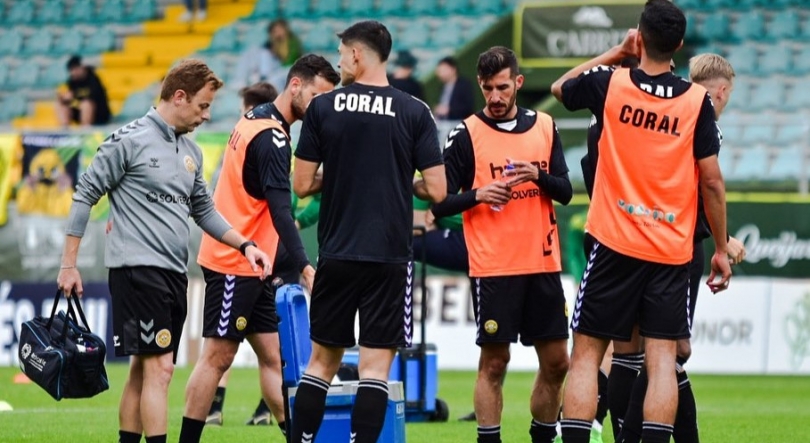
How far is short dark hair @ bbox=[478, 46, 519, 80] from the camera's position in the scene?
8.45 meters

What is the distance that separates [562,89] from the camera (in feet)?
25.2

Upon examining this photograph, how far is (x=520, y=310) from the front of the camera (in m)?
8.52

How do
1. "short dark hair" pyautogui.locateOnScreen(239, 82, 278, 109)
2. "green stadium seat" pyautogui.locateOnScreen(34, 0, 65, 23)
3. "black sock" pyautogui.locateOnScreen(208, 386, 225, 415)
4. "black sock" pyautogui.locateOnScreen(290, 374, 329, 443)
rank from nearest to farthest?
1. "black sock" pyautogui.locateOnScreen(290, 374, 329, 443)
2. "short dark hair" pyautogui.locateOnScreen(239, 82, 278, 109)
3. "black sock" pyautogui.locateOnScreen(208, 386, 225, 415)
4. "green stadium seat" pyautogui.locateOnScreen(34, 0, 65, 23)

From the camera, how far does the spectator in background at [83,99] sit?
887 inches

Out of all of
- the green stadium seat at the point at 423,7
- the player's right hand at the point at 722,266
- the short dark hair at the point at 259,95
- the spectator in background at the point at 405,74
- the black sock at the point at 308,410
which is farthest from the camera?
the green stadium seat at the point at 423,7

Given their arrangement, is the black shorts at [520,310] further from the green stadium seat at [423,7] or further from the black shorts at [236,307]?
the green stadium seat at [423,7]

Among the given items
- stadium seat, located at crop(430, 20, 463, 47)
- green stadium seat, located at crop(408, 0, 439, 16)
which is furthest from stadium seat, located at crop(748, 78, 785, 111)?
green stadium seat, located at crop(408, 0, 439, 16)

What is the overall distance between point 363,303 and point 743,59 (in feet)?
48.3

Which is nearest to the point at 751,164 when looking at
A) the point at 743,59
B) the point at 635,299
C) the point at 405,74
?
the point at 743,59

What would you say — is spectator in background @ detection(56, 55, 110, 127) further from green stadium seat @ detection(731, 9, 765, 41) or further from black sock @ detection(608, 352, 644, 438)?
black sock @ detection(608, 352, 644, 438)

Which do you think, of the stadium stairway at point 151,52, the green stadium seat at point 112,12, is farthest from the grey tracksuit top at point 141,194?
the green stadium seat at point 112,12

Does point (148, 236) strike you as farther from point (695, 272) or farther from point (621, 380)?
point (695, 272)

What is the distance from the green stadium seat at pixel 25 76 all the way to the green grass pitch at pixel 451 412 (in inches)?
421

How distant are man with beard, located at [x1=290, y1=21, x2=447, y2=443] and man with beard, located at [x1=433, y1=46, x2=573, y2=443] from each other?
0.93 m
